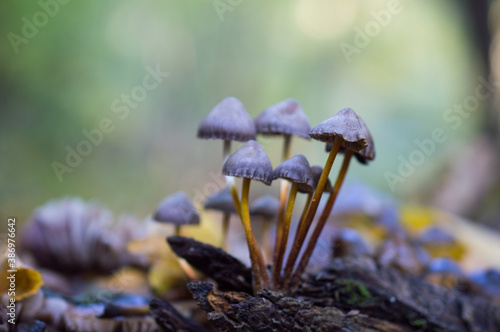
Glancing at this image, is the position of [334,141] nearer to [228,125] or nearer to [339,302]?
[228,125]

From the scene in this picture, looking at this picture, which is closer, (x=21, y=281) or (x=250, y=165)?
(x=250, y=165)

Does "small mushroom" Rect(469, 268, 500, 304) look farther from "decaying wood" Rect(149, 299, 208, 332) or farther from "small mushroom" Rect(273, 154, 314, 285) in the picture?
"decaying wood" Rect(149, 299, 208, 332)

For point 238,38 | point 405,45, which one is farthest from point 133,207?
point 405,45

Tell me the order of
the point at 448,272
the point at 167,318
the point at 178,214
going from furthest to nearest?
1. the point at 448,272
2. the point at 178,214
3. the point at 167,318

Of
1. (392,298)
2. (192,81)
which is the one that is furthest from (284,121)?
(192,81)

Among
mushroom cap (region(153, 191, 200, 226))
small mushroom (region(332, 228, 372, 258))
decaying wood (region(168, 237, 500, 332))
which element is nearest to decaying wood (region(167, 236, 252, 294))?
decaying wood (region(168, 237, 500, 332))

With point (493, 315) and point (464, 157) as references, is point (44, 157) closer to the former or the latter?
point (493, 315)
